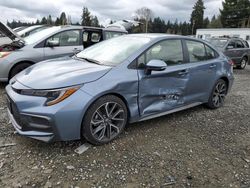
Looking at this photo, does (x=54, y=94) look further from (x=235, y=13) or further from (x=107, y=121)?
(x=235, y=13)

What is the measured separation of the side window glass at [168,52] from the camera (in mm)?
3906

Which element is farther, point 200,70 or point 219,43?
point 219,43

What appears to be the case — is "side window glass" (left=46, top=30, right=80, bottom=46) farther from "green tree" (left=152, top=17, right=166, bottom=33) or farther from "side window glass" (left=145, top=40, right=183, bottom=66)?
"green tree" (left=152, top=17, right=166, bottom=33)

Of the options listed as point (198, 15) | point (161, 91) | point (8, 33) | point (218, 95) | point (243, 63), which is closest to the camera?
point (161, 91)

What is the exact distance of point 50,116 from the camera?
289 centimetres

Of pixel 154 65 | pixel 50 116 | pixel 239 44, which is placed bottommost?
pixel 50 116

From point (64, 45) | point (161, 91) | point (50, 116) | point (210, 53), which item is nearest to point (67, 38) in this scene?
point (64, 45)

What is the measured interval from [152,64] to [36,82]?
1535 mm

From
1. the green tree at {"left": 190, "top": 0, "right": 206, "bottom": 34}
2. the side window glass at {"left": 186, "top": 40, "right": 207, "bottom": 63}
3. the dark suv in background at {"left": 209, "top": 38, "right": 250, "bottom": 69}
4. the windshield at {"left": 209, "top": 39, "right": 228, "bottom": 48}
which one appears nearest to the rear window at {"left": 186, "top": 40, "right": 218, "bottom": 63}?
the side window glass at {"left": 186, "top": 40, "right": 207, "bottom": 63}

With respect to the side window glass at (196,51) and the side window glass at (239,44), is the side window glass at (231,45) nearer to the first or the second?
the side window glass at (239,44)

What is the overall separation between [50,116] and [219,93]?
364 cm

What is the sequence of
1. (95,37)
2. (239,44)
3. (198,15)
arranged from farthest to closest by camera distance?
(198,15) < (239,44) < (95,37)

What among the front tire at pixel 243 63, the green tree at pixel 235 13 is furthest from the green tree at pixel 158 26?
the front tire at pixel 243 63

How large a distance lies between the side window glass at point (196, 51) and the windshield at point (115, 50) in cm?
91
